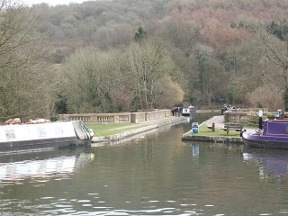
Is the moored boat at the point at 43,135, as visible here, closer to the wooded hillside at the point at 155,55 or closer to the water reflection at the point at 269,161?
the wooded hillside at the point at 155,55

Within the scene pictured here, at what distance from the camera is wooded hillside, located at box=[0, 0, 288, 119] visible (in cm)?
4959

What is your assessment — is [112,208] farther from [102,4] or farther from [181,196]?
[102,4]

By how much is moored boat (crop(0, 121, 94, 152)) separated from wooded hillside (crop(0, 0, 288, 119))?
355 centimetres

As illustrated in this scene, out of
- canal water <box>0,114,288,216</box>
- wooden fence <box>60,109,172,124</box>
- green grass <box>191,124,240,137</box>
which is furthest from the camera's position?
wooden fence <box>60,109,172,124</box>

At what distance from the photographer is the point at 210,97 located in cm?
9638

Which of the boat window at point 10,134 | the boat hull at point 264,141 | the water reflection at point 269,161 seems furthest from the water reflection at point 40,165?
the boat hull at point 264,141

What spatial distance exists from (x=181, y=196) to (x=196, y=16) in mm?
111334

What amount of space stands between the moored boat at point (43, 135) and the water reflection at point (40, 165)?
3.22 feet

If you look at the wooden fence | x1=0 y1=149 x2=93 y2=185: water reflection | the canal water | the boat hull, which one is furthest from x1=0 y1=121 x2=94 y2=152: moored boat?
the wooden fence

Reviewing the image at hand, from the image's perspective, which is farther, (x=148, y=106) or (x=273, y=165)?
(x=148, y=106)

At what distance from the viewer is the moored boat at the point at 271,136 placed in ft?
95.8

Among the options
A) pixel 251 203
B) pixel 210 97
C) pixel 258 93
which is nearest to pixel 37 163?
pixel 251 203

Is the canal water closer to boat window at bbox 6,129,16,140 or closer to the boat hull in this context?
the boat hull

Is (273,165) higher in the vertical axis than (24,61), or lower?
lower
